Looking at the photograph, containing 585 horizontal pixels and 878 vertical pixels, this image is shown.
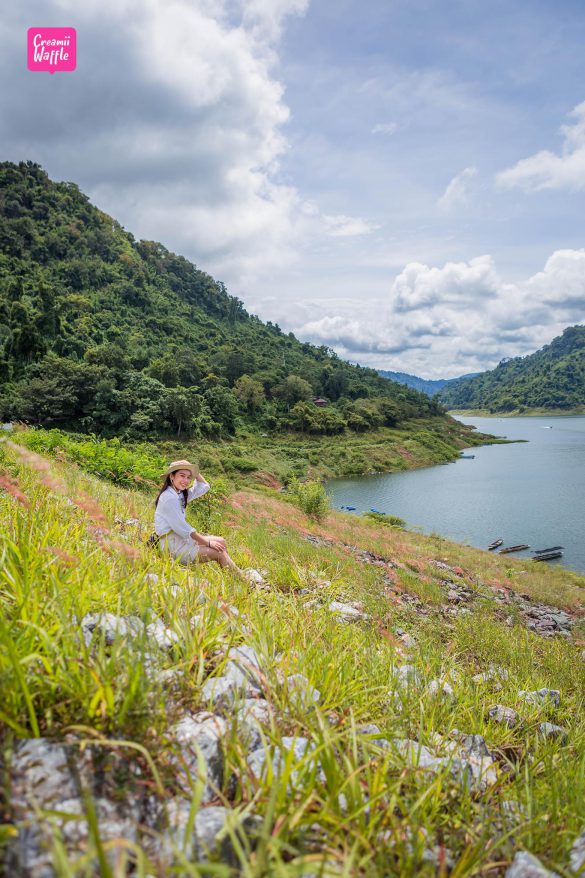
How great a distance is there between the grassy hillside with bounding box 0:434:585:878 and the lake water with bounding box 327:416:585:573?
87.3 ft

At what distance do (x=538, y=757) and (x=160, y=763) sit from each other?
2.55m

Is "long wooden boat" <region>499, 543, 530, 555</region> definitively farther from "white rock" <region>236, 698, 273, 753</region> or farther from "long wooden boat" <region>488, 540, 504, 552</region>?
"white rock" <region>236, 698, 273, 753</region>

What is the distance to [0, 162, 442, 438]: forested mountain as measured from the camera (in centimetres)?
5669

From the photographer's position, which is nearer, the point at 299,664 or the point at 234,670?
the point at 234,670

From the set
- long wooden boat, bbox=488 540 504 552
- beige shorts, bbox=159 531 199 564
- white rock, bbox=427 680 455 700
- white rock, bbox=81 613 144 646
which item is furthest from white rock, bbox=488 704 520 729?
long wooden boat, bbox=488 540 504 552

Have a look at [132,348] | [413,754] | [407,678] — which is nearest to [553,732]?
[407,678]

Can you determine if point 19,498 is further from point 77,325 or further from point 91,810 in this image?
point 77,325

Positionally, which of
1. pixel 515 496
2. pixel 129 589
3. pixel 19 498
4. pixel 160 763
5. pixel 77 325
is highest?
pixel 77 325

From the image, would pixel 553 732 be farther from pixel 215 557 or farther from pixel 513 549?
pixel 513 549

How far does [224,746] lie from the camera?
1645 millimetres

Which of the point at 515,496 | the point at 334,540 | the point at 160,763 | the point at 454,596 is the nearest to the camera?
the point at 160,763

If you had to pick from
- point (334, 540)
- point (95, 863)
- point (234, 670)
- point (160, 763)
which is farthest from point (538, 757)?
point (334, 540)

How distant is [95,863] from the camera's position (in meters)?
1.05

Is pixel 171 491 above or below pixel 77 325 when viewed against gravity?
below
